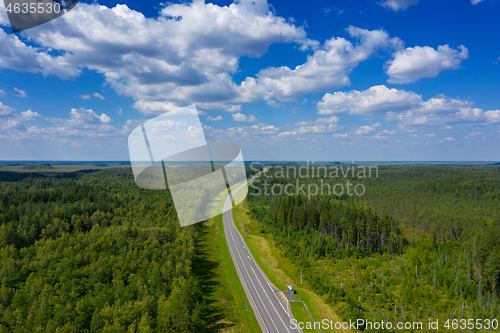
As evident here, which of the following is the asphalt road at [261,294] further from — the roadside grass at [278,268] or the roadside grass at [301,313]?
the roadside grass at [278,268]

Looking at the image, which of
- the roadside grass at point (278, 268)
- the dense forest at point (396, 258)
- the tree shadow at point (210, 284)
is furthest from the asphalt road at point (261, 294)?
the dense forest at point (396, 258)

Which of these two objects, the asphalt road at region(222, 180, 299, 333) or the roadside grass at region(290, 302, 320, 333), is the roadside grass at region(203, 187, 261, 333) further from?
the roadside grass at region(290, 302, 320, 333)

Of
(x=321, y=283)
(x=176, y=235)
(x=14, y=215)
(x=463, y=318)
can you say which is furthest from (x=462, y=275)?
(x=14, y=215)

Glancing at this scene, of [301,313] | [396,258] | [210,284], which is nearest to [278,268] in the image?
[210,284]

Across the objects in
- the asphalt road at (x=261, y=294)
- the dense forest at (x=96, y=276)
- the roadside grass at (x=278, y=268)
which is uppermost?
the dense forest at (x=96, y=276)

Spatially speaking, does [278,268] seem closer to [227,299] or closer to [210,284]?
[210,284]

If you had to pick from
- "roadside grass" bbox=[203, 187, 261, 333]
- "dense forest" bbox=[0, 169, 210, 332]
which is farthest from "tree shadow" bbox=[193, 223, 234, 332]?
"dense forest" bbox=[0, 169, 210, 332]
